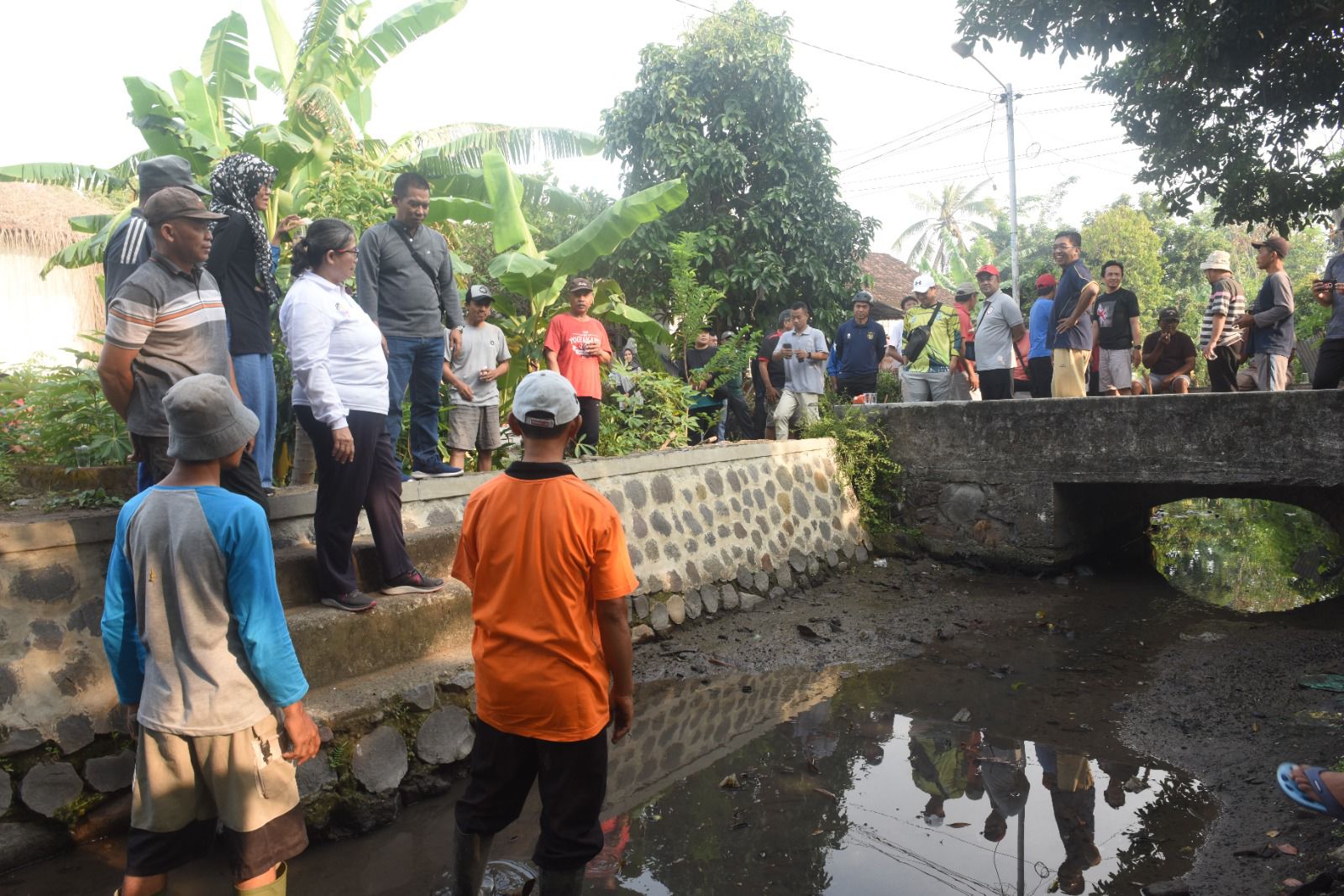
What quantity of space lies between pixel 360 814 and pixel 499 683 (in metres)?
1.47

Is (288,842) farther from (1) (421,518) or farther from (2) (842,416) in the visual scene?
(2) (842,416)

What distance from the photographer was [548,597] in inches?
101

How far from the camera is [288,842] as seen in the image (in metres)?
2.41

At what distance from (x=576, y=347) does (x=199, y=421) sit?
4.38 meters

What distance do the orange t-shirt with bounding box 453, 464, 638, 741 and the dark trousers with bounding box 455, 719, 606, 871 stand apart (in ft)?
0.19

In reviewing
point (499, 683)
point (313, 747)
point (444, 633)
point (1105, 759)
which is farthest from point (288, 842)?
point (1105, 759)

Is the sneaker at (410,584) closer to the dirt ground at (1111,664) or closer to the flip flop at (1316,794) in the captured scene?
the dirt ground at (1111,664)

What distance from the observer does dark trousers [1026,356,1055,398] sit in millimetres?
8594

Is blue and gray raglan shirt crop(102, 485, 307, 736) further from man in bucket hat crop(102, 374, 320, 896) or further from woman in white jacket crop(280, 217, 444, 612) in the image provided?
woman in white jacket crop(280, 217, 444, 612)

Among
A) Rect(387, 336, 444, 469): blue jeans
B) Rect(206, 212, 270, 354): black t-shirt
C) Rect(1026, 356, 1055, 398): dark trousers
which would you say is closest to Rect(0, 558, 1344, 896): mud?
Rect(1026, 356, 1055, 398): dark trousers

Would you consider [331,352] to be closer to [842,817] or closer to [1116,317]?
[842,817]

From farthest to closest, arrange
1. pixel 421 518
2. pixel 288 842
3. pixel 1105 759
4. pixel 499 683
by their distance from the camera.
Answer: pixel 421 518, pixel 1105 759, pixel 499 683, pixel 288 842

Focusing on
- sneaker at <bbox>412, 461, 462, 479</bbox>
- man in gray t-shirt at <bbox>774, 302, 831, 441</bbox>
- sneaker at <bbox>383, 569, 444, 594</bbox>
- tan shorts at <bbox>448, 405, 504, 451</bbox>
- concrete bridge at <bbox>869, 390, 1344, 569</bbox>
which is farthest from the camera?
man in gray t-shirt at <bbox>774, 302, 831, 441</bbox>

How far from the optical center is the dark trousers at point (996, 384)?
8.49 metres
